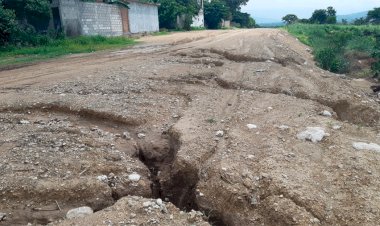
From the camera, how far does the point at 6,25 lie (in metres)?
11.5

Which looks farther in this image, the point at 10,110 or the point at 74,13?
the point at 74,13

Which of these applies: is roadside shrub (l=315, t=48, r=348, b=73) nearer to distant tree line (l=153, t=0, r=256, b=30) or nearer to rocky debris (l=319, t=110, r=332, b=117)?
rocky debris (l=319, t=110, r=332, b=117)

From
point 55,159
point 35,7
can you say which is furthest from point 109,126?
point 35,7

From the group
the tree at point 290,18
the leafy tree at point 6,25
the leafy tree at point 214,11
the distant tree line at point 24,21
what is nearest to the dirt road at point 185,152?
the leafy tree at point 6,25

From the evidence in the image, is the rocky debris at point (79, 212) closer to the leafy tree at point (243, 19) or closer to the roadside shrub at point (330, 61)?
the roadside shrub at point (330, 61)

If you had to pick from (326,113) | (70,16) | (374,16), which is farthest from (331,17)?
(326,113)

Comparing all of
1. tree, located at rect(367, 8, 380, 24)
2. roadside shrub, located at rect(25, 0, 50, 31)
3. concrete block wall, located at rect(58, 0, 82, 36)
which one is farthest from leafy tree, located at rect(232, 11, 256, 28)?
roadside shrub, located at rect(25, 0, 50, 31)

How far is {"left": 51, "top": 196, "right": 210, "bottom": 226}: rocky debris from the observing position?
2.71 meters

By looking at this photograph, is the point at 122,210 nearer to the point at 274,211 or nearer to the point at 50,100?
the point at 274,211

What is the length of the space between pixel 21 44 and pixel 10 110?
8506 millimetres

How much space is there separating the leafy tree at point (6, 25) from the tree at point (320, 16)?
1318 inches

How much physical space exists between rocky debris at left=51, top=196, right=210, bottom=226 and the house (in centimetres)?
1267

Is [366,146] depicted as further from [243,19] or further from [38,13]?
[243,19]

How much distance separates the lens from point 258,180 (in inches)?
129
